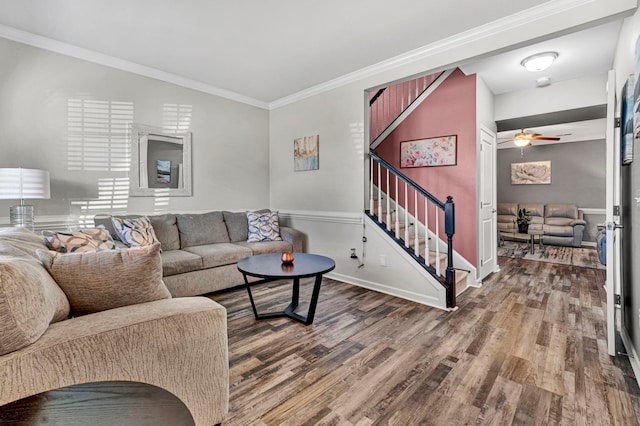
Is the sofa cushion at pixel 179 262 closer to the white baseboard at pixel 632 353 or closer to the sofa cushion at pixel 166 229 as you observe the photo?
the sofa cushion at pixel 166 229

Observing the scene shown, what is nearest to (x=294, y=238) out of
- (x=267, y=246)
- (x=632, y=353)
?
(x=267, y=246)

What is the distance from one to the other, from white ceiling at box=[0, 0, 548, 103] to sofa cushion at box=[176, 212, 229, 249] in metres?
1.82

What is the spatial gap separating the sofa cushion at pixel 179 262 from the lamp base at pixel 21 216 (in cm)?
113

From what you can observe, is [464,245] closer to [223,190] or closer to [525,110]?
[525,110]

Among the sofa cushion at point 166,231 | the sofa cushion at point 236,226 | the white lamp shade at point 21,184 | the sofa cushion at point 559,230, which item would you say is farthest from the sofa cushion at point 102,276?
the sofa cushion at point 559,230

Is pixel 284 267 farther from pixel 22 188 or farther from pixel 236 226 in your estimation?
pixel 22 188

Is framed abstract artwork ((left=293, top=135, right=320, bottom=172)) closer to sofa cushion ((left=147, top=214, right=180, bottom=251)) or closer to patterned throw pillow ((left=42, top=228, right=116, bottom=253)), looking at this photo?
sofa cushion ((left=147, top=214, right=180, bottom=251))

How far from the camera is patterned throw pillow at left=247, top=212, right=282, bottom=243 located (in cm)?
414

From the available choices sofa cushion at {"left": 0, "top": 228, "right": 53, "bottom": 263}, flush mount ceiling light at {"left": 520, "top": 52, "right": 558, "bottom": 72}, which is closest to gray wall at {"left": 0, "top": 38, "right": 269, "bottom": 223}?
sofa cushion at {"left": 0, "top": 228, "right": 53, "bottom": 263}

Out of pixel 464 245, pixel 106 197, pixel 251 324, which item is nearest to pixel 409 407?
pixel 251 324

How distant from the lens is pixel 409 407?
1.62m

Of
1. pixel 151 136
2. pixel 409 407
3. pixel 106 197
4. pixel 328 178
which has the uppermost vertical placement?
pixel 151 136

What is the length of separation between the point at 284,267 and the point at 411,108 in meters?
3.11

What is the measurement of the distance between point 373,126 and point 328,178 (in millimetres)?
1436
